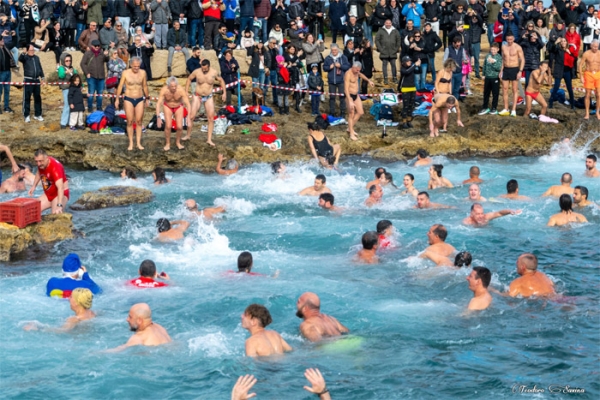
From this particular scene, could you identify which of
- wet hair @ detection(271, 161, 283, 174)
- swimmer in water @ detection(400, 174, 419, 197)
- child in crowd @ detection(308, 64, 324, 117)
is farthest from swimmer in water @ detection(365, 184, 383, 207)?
child in crowd @ detection(308, 64, 324, 117)

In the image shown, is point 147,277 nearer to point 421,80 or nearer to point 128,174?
→ point 128,174

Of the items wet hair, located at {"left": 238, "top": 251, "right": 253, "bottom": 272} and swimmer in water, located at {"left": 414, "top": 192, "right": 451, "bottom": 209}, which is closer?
wet hair, located at {"left": 238, "top": 251, "right": 253, "bottom": 272}

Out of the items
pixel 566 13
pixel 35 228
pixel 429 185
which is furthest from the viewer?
pixel 566 13

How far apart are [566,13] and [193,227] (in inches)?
607

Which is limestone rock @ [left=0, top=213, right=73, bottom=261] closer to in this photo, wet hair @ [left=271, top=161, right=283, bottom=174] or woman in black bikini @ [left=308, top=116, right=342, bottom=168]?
wet hair @ [left=271, top=161, right=283, bottom=174]

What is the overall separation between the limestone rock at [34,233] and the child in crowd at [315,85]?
893 centimetres

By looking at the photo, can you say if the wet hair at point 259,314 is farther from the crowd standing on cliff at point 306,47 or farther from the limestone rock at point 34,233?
the crowd standing on cliff at point 306,47

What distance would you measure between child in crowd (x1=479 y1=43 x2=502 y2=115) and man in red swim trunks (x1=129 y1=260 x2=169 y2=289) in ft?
42.0

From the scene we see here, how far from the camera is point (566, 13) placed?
86.7 feet

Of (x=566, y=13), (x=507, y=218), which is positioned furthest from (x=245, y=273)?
(x=566, y=13)

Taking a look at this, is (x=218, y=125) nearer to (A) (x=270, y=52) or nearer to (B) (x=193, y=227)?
(A) (x=270, y=52)

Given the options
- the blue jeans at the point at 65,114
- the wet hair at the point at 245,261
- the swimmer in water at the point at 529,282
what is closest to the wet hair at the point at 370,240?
the wet hair at the point at 245,261

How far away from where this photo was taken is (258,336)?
9836 mm

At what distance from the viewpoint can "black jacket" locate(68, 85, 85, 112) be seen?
67.6 feet
